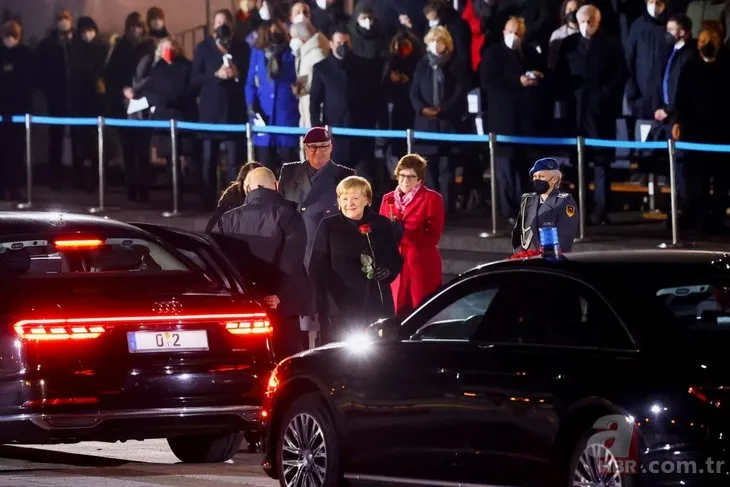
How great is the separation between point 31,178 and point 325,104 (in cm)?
523

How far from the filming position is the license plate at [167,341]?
10703mm

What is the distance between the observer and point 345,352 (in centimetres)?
977

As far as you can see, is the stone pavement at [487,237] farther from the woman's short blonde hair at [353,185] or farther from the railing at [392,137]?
the woman's short blonde hair at [353,185]

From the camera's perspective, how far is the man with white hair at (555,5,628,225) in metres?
19.9

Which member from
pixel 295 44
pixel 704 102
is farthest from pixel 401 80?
pixel 704 102

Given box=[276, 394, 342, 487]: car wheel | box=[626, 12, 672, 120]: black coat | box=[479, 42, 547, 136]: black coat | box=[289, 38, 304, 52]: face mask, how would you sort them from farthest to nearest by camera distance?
box=[289, 38, 304, 52]: face mask → box=[479, 42, 547, 136]: black coat → box=[626, 12, 672, 120]: black coat → box=[276, 394, 342, 487]: car wheel

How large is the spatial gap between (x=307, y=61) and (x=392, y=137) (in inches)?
64.3

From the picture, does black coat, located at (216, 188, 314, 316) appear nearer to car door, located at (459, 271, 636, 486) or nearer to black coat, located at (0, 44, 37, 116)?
car door, located at (459, 271, 636, 486)

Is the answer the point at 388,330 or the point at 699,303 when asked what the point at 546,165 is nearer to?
the point at 388,330

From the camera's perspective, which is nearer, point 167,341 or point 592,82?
point 167,341

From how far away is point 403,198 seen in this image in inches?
552

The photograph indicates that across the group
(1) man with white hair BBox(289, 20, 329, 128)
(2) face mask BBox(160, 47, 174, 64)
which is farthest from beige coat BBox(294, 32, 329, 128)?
(2) face mask BBox(160, 47, 174, 64)

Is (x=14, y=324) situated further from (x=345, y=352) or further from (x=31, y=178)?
(x=31, y=178)

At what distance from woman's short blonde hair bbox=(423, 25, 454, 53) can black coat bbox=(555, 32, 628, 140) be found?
1.26 meters
